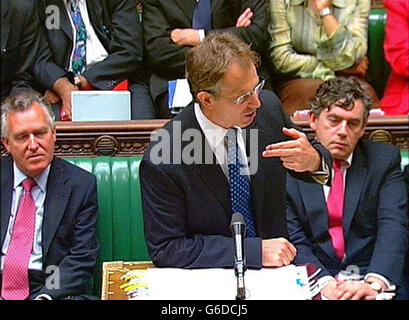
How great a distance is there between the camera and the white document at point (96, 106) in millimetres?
2598

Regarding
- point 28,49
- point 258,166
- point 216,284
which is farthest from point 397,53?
point 216,284

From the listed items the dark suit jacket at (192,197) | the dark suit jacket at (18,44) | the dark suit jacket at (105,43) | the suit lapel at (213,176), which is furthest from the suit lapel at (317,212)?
the dark suit jacket at (18,44)

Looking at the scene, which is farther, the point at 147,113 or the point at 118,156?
the point at 147,113

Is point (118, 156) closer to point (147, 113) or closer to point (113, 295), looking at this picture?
point (147, 113)

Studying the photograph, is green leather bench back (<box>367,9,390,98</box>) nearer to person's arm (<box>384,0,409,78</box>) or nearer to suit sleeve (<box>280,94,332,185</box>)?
person's arm (<box>384,0,409,78</box>)

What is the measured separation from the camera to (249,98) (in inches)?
74.7

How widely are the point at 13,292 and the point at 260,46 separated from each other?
1.18m

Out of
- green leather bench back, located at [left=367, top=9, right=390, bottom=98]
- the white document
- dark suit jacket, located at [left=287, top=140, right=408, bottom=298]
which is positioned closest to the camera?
dark suit jacket, located at [left=287, top=140, right=408, bottom=298]

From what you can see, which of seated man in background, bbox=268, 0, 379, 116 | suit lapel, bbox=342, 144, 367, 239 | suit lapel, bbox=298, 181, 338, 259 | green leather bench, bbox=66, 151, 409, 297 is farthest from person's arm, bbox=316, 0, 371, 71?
green leather bench, bbox=66, 151, 409, 297

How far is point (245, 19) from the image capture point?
2.83 metres

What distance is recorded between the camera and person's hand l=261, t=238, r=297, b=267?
186cm

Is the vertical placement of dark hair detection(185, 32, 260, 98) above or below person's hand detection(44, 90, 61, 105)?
below

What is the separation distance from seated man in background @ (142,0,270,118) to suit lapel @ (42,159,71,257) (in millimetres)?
632
